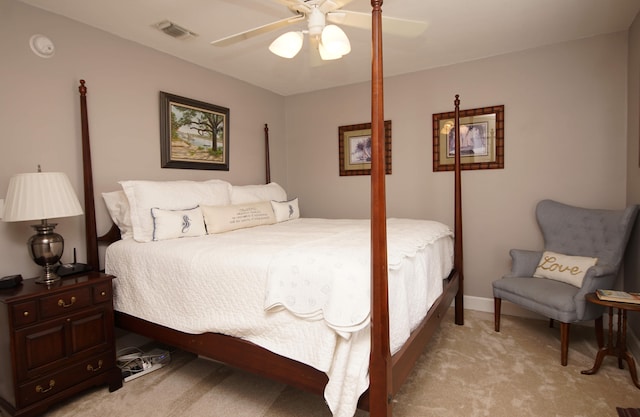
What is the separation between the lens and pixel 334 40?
1904 millimetres

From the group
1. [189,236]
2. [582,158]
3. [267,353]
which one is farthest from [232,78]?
[582,158]

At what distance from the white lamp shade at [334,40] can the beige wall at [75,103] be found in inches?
69.5

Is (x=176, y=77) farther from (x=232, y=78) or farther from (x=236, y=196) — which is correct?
(x=236, y=196)

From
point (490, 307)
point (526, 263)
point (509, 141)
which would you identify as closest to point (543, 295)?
point (526, 263)

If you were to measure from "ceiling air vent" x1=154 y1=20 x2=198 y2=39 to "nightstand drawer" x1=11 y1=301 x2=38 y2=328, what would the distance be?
2.03 m

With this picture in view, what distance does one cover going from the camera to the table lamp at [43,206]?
6.04 ft

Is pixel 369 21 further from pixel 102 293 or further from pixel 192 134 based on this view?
pixel 102 293

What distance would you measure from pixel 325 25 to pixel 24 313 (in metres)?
2.22

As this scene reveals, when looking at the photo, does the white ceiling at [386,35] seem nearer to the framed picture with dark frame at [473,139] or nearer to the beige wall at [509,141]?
the beige wall at [509,141]

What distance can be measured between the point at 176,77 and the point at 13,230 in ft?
5.81

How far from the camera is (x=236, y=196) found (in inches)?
127

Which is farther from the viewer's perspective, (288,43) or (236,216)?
(236,216)

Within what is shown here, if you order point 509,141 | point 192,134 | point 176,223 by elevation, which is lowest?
point 176,223

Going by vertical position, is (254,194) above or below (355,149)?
below
